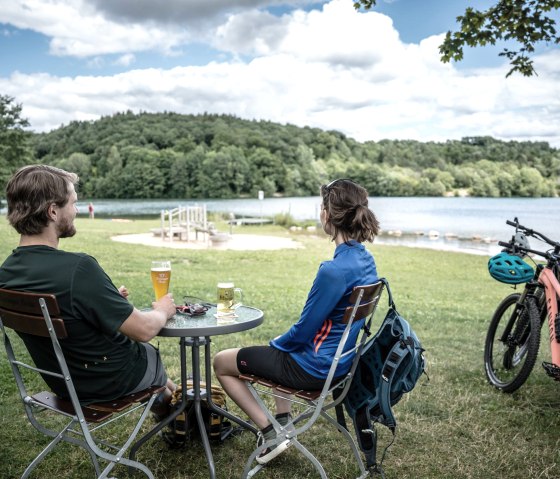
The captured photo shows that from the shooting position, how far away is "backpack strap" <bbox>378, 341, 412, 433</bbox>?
2.73 m

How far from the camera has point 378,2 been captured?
20.5 feet

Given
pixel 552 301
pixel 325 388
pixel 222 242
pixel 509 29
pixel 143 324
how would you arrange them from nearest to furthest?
pixel 143 324 < pixel 325 388 < pixel 552 301 < pixel 509 29 < pixel 222 242

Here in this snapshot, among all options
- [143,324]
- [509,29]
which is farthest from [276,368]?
[509,29]

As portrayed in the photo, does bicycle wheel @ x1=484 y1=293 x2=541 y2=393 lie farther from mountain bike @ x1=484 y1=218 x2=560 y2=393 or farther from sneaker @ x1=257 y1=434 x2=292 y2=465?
sneaker @ x1=257 y1=434 x2=292 y2=465

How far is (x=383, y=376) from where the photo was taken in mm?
2752

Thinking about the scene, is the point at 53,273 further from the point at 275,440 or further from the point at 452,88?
the point at 452,88

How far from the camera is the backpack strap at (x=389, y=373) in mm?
2727

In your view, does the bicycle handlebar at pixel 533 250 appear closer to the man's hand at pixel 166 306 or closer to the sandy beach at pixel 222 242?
the man's hand at pixel 166 306

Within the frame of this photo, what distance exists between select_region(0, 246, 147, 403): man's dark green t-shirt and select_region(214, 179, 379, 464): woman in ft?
2.08

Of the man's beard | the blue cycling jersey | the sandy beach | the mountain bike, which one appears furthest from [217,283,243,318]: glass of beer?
the sandy beach

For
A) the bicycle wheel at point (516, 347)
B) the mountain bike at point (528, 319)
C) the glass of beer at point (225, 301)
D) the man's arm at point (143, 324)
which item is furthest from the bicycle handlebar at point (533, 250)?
the man's arm at point (143, 324)

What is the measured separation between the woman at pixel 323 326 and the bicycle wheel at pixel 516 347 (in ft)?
5.84

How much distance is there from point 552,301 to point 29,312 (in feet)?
11.0

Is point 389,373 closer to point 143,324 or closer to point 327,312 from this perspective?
point 327,312
